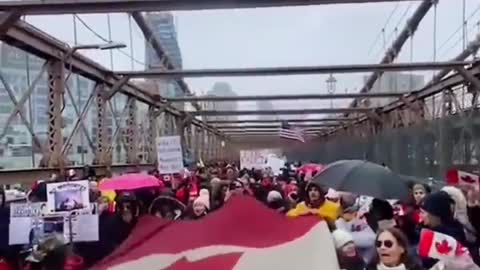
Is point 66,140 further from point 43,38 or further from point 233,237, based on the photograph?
point 233,237

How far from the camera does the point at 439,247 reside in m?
5.01

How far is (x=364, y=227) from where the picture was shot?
7.25 meters

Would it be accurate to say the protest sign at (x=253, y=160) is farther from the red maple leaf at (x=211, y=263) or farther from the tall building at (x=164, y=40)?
the red maple leaf at (x=211, y=263)

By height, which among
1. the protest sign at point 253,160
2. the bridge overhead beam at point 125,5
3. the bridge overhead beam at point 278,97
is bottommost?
the protest sign at point 253,160

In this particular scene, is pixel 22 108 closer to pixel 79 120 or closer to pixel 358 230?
pixel 79 120

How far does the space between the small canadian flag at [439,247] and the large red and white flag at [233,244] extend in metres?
1.77

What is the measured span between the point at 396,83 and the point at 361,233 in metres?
26.1

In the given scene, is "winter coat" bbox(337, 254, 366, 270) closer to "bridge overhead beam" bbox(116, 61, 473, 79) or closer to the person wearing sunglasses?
the person wearing sunglasses

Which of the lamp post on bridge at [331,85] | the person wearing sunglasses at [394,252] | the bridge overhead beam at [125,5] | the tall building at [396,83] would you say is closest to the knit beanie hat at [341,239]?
the person wearing sunglasses at [394,252]

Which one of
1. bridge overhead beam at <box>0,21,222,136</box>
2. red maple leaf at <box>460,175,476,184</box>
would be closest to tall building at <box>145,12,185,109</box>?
bridge overhead beam at <box>0,21,222,136</box>

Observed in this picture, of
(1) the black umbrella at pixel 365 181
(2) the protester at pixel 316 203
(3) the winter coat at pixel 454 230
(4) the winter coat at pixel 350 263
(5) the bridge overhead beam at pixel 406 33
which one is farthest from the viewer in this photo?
(5) the bridge overhead beam at pixel 406 33

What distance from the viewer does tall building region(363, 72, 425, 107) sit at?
29.4 m

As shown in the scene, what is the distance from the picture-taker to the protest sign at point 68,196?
8195mm

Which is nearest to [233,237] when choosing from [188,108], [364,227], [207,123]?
[364,227]
